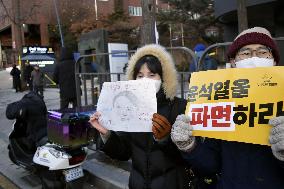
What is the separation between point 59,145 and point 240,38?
294 centimetres

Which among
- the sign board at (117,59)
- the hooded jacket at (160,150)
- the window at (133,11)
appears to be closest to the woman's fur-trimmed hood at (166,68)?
the hooded jacket at (160,150)

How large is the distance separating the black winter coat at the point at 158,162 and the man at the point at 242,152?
12.6 inches

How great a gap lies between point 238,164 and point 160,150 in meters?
0.62

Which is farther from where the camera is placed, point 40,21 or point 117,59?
point 40,21

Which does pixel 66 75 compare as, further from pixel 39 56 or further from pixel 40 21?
pixel 40 21

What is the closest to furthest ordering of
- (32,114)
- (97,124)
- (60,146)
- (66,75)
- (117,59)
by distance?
(97,124)
(60,146)
(32,114)
(66,75)
(117,59)

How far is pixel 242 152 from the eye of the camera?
1.79 m

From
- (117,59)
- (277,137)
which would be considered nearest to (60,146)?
(277,137)

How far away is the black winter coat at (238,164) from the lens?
1.72 meters

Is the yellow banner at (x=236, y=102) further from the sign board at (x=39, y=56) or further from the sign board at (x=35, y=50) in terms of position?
the sign board at (x=35, y=50)

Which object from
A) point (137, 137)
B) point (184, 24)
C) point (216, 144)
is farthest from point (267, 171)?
point (184, 24)

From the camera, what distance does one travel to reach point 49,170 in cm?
427

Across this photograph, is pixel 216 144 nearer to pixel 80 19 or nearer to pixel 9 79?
pixel 9 79

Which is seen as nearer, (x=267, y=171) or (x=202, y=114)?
(x=267, y=171)
